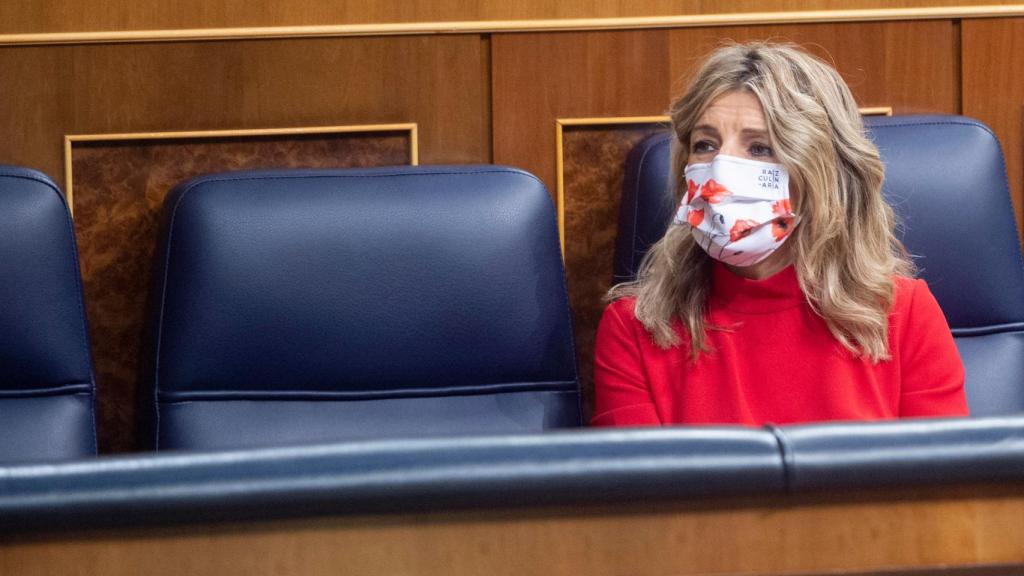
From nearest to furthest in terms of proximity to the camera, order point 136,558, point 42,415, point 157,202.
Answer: point 136,558
point 42,415
point 157,202

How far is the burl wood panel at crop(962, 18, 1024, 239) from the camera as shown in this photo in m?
1.81

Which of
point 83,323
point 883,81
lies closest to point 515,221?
point 83,323

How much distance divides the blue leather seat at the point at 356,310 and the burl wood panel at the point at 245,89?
10.3 inches

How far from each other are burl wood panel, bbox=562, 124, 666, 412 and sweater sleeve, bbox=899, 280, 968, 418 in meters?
0.50

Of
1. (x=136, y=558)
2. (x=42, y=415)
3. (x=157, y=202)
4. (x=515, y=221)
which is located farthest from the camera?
(x=157, y=202)

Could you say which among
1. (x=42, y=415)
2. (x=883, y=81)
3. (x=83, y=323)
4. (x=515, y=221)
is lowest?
(x=42, y=415)

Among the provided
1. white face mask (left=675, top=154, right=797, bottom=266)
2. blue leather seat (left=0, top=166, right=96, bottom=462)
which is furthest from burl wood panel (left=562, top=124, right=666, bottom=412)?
blue leather seat (left=0, top=166, right=96, bottom=462)

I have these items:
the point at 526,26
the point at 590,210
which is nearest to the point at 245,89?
the point at 526,26

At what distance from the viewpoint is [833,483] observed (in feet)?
1.93

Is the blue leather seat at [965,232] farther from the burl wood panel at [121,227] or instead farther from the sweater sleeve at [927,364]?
the burl wood panel at [121,227]

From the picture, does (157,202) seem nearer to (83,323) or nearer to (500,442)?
(83,323)

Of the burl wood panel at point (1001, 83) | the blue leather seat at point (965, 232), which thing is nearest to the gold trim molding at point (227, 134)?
the blue leather seat at point (965, 232)

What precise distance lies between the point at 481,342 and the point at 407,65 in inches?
20.6

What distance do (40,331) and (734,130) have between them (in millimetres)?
911
